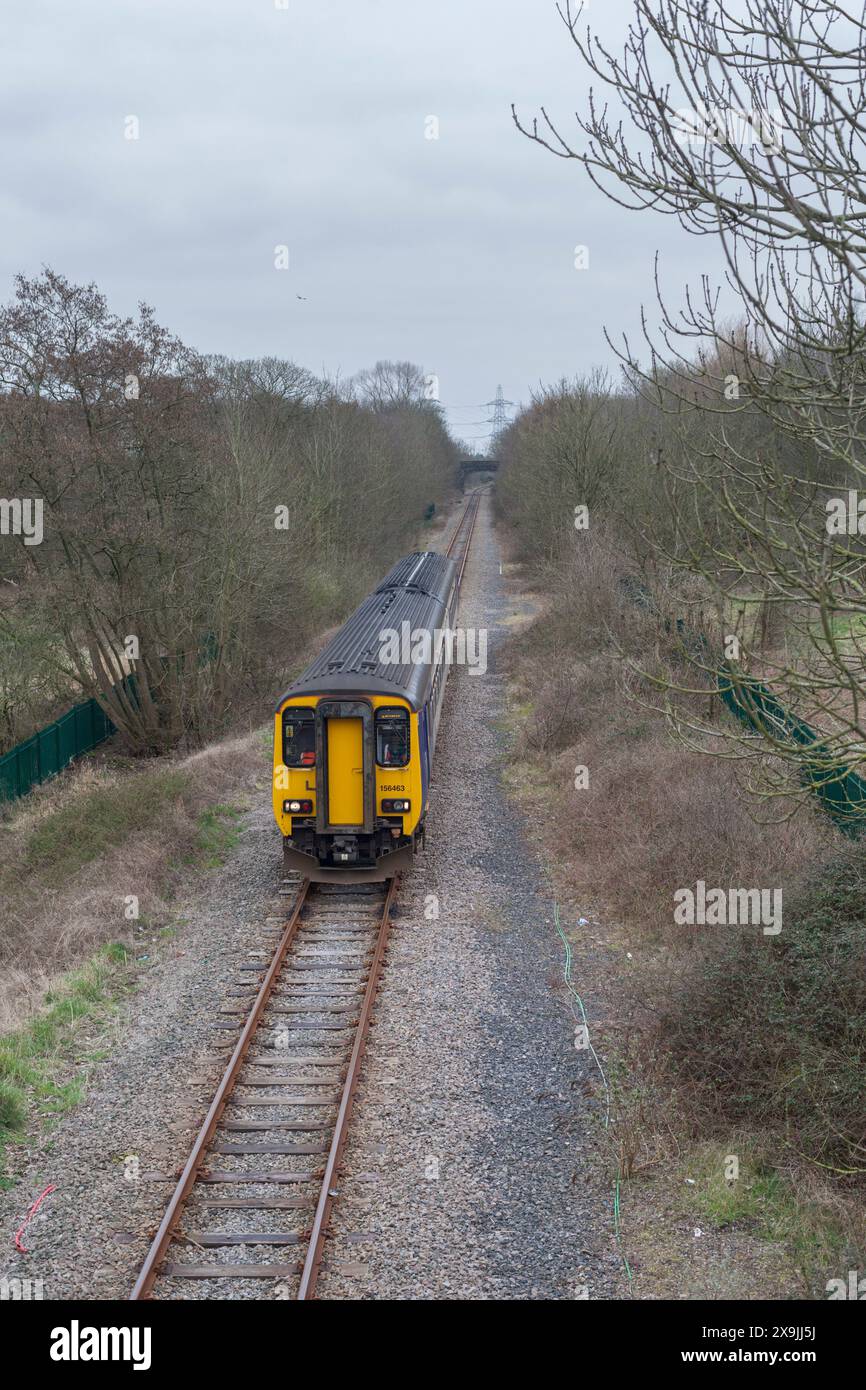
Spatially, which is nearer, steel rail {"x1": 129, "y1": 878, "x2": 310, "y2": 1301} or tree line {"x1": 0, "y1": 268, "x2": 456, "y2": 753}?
steel rail {"x1": 129, "y1": 878, "x2": 310, "y2": 1301}

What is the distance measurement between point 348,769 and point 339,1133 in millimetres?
A: 5557

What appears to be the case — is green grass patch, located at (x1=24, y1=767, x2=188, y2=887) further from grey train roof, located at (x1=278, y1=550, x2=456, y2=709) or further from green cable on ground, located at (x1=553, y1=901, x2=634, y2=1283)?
green cable on ground, located at (x1=553, y1=901, x2=634, y2=1283)

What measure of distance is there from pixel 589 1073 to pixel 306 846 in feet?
17.1

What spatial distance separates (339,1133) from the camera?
27.3 feet

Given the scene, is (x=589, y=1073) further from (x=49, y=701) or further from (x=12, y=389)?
(x=49, y=701)

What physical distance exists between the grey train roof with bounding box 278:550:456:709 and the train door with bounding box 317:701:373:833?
26 cm

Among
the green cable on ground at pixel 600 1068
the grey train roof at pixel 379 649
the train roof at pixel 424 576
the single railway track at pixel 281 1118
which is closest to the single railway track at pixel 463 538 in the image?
the train roof at pixel 424 576

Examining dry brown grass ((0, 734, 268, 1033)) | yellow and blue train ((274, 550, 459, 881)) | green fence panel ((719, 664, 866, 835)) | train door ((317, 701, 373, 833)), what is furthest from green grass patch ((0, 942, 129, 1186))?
green fence panel ((719, 664, 866, 835))

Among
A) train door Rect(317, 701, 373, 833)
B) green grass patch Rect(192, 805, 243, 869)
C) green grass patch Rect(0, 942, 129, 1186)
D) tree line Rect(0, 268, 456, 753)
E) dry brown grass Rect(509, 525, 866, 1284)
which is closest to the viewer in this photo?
dry brown grass Rect(509, 525, 866, 1284)

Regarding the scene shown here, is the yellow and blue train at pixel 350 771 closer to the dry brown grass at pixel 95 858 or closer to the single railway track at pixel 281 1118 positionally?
the single railway track at pixel 281 1118

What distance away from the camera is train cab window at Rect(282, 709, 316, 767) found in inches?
522

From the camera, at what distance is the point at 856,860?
9.54m

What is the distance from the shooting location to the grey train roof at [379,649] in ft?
43.5

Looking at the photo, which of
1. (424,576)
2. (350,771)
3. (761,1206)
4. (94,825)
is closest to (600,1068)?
(761,1206)
